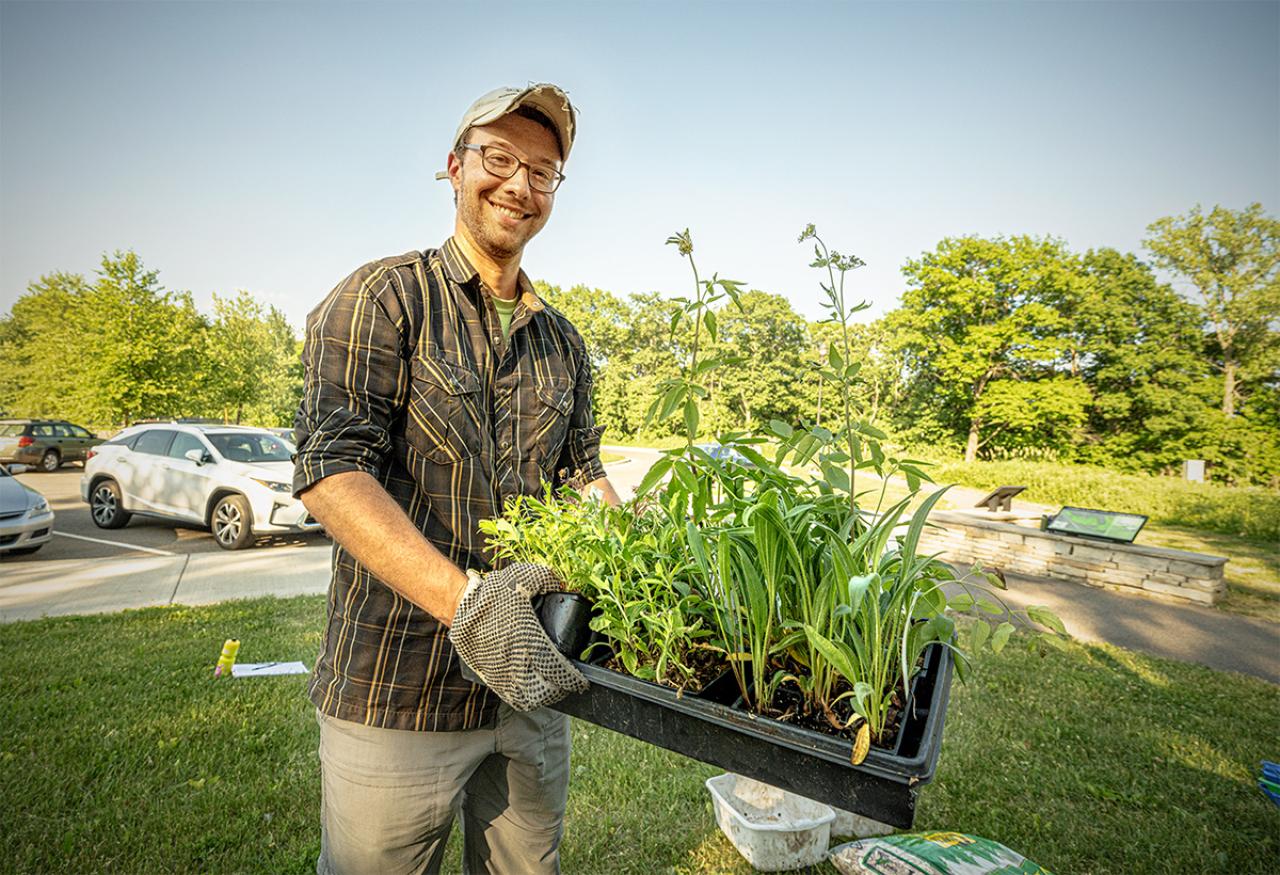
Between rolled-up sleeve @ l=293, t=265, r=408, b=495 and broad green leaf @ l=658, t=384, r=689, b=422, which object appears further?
rolled-up sleeve @ l=293, t=265, r=408, b=495

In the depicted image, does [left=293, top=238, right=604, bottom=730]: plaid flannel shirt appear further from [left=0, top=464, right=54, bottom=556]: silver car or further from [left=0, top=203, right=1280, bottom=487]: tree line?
[left=0, top=203, right=1280, bottom=487]: tree line

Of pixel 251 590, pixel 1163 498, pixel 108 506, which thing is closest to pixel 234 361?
pixel 108 506

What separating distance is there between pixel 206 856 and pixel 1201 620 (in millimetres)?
9451

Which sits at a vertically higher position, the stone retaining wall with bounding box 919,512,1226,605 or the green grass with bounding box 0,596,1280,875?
the stone retaining wall with bounding box 919,512,1226,605

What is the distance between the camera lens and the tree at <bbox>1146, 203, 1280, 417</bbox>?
26219 millimetres

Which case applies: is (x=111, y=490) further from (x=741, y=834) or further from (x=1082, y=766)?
(x=1082, y=766)

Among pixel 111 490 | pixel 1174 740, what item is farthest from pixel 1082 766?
pixel 111 490

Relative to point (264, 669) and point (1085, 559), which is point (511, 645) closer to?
point (264, 669)

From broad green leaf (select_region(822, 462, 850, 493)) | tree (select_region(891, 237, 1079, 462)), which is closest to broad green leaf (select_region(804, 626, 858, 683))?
broad green leaf (select_region(822, 462, 850, 493))

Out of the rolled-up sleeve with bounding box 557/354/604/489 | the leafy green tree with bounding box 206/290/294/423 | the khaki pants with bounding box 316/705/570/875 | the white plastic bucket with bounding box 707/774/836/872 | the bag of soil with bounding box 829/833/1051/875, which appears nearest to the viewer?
the khaki pants with bounding box 316/705/570/875

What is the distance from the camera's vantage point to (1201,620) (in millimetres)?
7250

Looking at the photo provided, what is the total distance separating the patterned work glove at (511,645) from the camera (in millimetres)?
1188

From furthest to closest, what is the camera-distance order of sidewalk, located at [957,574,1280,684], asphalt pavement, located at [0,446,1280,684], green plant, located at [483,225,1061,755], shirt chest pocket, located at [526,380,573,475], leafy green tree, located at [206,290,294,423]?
leafy green tree, located at [206,290,294,423], asphalt pavement, located at [0,446,1280,684], sidewalk, located at [957,574,1280,684], shirt chest pocket, located at [526,380,573,475], green plant, located at [483,225,1061,755]

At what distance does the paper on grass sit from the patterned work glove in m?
4.29
